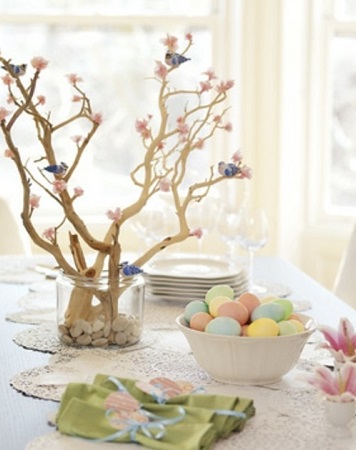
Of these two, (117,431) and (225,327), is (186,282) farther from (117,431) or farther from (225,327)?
(117,431)

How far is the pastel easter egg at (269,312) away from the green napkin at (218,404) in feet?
0.61

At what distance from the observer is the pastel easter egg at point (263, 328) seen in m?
1.41

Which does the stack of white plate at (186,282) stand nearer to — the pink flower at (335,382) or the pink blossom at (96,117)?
the pink blossom at (96,117)

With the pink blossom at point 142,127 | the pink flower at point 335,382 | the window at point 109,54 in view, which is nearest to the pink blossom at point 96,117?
the pink blossom at point 142,127

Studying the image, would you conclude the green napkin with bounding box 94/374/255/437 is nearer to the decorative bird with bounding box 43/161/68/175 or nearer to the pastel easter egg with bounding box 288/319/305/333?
the pastel easter egg with bounding box 288/319/305/333

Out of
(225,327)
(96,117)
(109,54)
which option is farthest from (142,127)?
(109,54)

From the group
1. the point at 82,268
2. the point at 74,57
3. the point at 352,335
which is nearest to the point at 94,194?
the point at 74,57

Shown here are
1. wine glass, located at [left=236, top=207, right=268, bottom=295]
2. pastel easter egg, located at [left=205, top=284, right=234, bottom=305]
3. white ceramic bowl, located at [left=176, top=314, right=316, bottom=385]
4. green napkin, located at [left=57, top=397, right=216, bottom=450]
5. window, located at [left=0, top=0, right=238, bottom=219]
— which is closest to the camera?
green napkin, located at [left=57, top=397, right=216, bottom=450]

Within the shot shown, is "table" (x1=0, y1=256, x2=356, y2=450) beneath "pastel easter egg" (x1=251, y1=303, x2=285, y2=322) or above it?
beneath

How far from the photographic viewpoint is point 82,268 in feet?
5.55

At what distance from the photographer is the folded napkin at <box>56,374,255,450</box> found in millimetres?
1163

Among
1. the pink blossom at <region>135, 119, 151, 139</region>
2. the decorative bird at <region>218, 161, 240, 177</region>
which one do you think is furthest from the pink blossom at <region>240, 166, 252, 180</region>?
the pink blossom at <region>135, 119, 151, 139</region>

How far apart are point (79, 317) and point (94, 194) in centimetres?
230

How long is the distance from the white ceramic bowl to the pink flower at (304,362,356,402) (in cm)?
16
